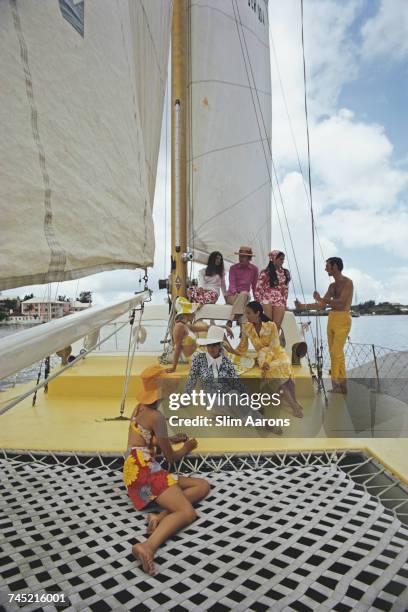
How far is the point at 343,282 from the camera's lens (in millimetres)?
4301

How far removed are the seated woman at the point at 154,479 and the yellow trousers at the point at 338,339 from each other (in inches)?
98.2

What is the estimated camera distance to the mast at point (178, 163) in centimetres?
532

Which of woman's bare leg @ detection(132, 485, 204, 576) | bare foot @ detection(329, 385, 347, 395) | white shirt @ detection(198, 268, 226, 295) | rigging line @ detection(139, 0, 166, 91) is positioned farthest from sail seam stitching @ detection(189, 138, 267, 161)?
woman's bare leg @ detection(132, 485, 204, 576)

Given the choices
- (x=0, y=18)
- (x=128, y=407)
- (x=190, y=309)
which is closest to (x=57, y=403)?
(x=128, y=407)

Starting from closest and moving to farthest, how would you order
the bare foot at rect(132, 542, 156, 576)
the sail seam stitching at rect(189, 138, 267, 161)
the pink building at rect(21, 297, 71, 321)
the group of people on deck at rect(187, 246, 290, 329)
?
the pink building at rect(21, 297, 71, 321) < the bare foot at rect(132, 542, 156, 576) < the group of people on deck at rect(187, 246, 290, 329) < the sail seam stitching at rect(189, 138, 267, 161)

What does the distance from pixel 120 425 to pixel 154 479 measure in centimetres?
131

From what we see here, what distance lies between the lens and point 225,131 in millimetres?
6438

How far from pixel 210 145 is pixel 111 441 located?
4.78m

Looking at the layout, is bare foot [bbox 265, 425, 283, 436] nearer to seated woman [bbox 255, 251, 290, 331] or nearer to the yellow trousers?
the yellow trousers

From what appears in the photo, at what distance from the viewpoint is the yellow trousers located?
4.32 m

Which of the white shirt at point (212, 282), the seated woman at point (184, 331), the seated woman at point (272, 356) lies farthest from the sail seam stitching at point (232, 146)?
the seated woman at point (272, 356)

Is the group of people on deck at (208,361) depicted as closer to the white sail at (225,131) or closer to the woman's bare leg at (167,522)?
the woman's bare leg at (167,522)

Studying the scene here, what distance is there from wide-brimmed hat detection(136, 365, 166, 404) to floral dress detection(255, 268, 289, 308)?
2.59 m

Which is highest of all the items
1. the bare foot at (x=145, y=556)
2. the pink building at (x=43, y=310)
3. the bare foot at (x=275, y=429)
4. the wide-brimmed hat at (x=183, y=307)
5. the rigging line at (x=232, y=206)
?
the rigging line at (x=232, y=206)
